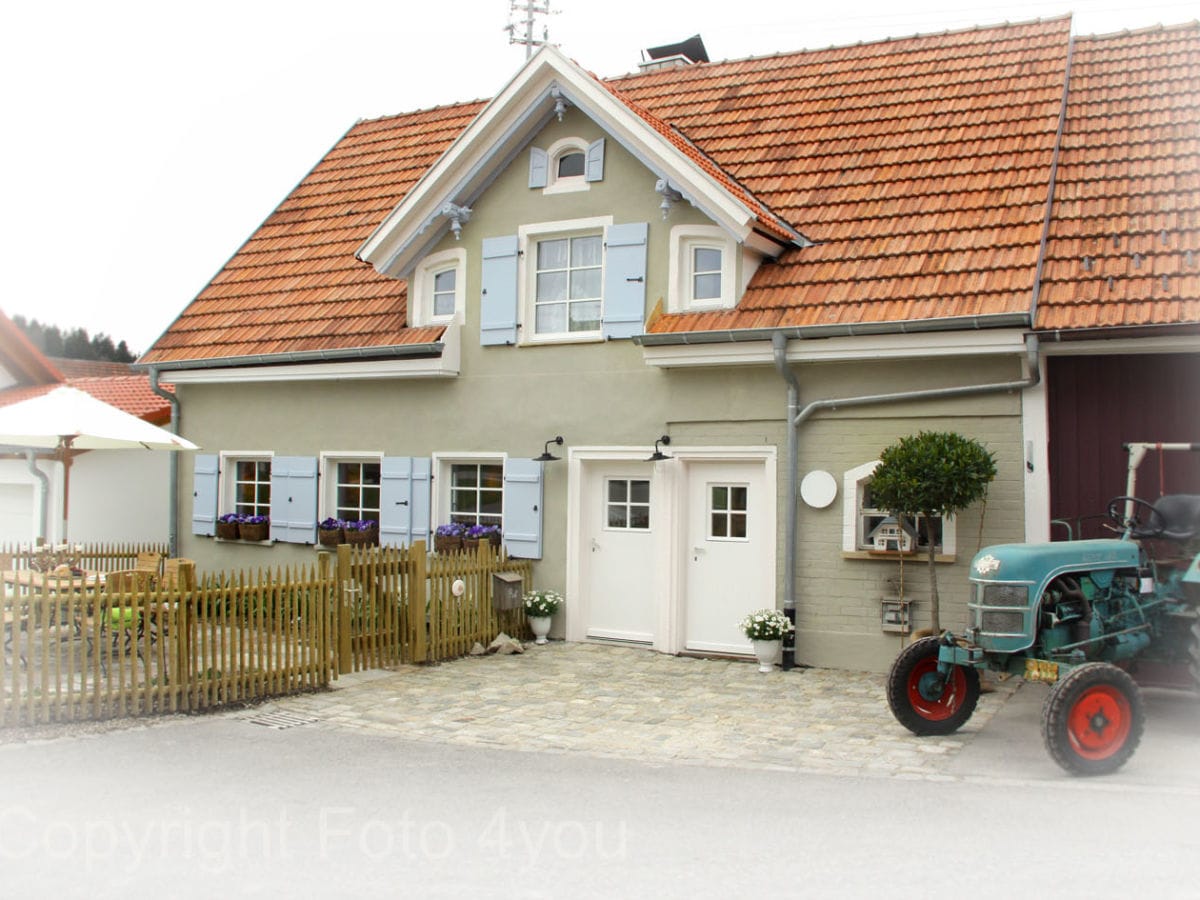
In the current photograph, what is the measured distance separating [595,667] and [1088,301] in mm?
5611

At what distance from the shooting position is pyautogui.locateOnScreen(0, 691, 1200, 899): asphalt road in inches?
206

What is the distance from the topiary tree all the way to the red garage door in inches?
36.4

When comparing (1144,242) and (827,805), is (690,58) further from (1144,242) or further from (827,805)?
(827,805)

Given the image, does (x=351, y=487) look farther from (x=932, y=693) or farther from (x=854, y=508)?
(x=932, y=693)

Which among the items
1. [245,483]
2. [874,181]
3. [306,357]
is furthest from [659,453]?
[245,483]

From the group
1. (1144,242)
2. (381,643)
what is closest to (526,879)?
(381,643)

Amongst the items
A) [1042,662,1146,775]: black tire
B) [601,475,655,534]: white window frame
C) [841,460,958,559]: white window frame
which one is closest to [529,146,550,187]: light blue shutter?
[601,475,655,534]: white window frame

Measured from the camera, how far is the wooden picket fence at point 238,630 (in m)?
8.53

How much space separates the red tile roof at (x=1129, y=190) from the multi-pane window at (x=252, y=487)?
32.8ft

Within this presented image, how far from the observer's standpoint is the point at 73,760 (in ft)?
24.8

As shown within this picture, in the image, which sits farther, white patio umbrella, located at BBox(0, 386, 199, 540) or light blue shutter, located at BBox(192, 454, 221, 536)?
light blue shutter, located at BBox(192, 454, 221, 536)

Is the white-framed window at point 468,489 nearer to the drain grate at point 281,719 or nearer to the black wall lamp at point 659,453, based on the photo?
the black wall lamp at point 659,453

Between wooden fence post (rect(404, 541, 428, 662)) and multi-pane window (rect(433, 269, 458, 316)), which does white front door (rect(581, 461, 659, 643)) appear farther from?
multi-pane window (rect(433, 269, 458, 316))

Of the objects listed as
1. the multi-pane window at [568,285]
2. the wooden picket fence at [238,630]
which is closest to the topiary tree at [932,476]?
the multi-pane window at [568,285]
